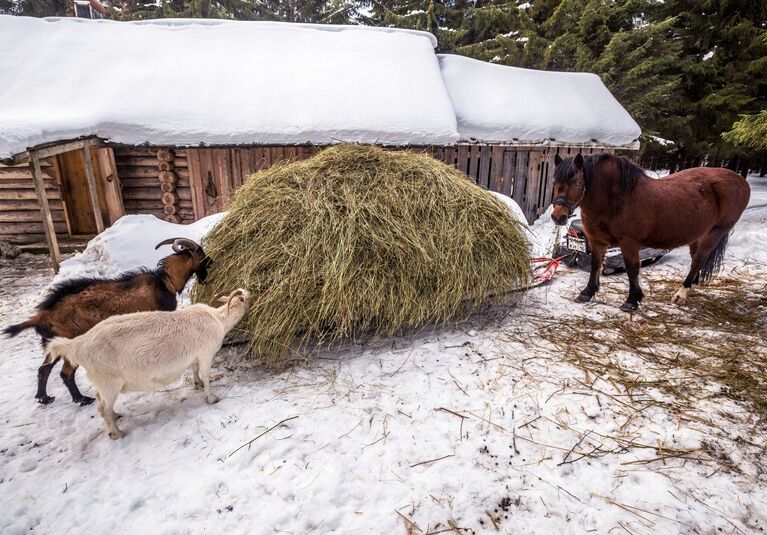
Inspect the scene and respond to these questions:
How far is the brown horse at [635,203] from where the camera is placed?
155 inches

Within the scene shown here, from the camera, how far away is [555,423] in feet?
8.12

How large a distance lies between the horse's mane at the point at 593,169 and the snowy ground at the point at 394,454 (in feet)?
6.37

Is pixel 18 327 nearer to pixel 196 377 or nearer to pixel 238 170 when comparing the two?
Answer: pixel 196 377

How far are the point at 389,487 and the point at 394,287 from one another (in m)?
1.68

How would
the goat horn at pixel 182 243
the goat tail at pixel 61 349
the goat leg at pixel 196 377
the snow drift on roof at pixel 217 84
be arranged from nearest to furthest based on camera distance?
the goat tail at pixel 61 349 → the goat leg at pixel 196 377 → the goat horn at pixel 182 243 → the snow drift on roof at pixel 217 84

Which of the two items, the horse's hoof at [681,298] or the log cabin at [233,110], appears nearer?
the horse's hoof at [681,298]

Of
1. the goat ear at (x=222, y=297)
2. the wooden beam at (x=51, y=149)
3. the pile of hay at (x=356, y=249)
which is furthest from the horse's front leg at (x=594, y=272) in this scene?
the wooden beam at (x=51, y=149)

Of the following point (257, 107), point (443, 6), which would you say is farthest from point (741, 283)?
point (443, 6)

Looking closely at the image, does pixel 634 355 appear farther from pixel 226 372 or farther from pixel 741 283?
pixel 226 372

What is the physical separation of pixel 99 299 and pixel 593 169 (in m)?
5.03

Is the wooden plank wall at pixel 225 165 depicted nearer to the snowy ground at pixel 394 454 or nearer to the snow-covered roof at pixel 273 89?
the snow-covered roof at pixel 273 89

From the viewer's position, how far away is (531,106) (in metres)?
9.41

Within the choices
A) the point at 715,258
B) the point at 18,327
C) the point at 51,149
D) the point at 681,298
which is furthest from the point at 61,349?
the point at 715,258

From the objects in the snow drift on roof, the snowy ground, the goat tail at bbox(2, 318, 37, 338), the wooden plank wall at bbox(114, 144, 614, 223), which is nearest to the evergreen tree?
the wooden plank wall at bbox(114, 144, 614, 223)
